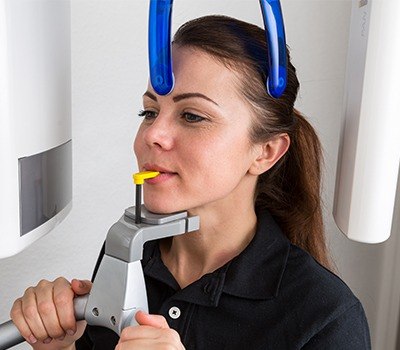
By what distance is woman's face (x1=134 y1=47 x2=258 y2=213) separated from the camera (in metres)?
0.79

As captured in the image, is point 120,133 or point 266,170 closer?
point 266,170

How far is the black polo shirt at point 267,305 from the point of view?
80cm

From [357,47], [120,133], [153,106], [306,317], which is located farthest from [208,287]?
[120,133]

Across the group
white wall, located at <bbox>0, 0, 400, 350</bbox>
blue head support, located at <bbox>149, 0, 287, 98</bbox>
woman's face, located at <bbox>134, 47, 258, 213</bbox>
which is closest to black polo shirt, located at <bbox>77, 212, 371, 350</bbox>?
woman's face, located at <bbox>134, 47, 258, 213</bbox>

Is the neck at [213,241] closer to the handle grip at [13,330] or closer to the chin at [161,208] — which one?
the chin at [161,208]

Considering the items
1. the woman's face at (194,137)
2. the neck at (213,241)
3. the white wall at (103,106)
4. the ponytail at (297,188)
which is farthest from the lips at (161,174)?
the white wall at (103,106)

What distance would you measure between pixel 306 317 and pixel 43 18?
49 cm

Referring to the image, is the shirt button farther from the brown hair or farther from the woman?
the brown hair

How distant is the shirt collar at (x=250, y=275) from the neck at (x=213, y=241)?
20 millimetres

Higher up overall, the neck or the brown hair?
the brown hair

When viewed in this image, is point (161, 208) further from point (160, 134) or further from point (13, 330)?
point (13, 330)

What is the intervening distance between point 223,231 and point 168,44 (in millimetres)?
288

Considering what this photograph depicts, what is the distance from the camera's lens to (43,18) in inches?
30.5

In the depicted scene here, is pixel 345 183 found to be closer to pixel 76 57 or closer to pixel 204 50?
pixel 204 50
